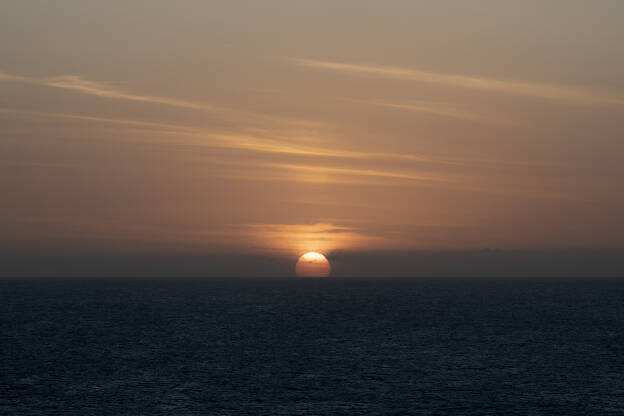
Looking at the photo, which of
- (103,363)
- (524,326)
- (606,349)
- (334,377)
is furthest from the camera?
(524,326)

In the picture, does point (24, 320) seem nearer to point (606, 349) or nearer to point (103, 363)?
point (103, 363)

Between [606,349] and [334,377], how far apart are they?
42623mm

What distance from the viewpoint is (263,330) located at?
121 metres

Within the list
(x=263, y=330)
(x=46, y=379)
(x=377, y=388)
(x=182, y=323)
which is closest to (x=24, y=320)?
(x=182, y=323)

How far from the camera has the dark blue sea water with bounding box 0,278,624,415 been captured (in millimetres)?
58531

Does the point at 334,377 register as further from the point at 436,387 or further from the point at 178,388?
the point at 178,388

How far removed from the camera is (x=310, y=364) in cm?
8094

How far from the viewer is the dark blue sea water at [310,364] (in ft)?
192

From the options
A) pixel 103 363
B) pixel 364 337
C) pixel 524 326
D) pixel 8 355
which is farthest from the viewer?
pixel 524 326

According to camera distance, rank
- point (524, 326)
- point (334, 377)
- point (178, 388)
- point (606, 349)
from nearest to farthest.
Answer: point (178, 388) → point (334, 377) → point (606, 349) → point (524, 326)

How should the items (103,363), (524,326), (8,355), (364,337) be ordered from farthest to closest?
(524,326) → (364,337) → (8,355) → (103,363)

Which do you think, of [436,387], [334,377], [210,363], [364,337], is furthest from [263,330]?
[436,387]

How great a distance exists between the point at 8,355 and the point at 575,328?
292 ft

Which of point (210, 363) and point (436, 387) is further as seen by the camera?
point (210, 363)
